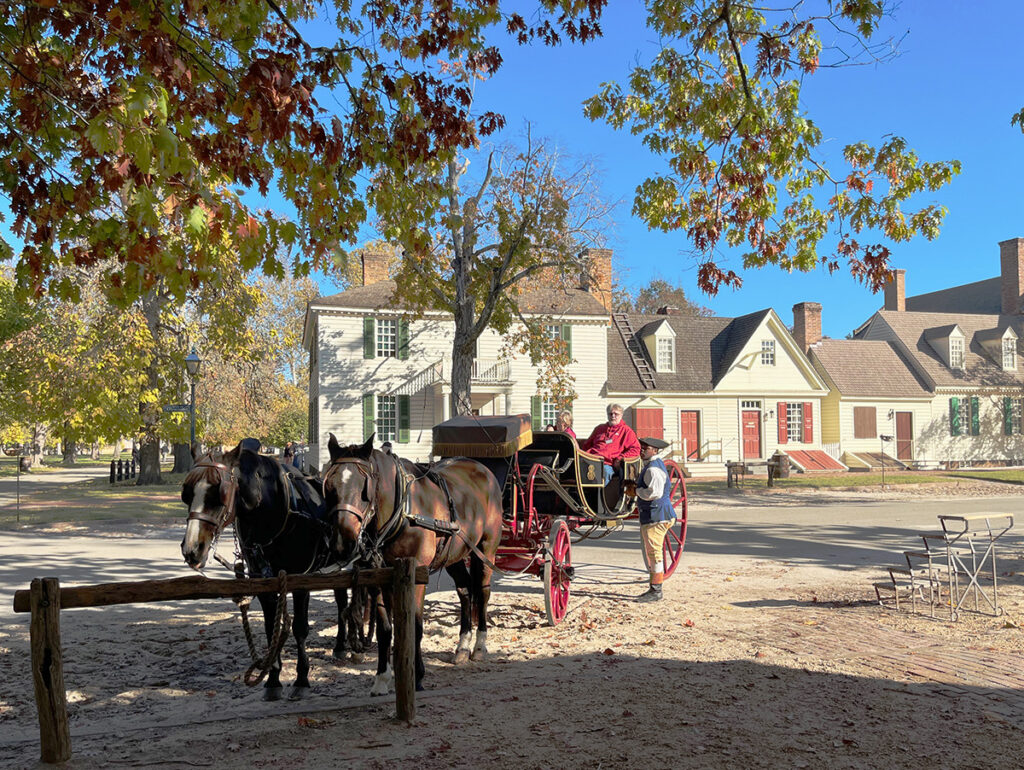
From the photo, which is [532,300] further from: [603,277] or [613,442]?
[613,442]

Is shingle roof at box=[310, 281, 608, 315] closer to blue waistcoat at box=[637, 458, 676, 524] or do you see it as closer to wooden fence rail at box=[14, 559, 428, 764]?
blue waistcoat at box=[637, 458, 676, 524]

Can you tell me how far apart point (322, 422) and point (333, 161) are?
24615mm

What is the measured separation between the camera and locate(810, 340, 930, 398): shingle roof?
123 ft

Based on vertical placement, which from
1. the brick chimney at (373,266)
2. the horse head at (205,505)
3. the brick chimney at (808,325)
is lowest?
the horse head at (205,505)

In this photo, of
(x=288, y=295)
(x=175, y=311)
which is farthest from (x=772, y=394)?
(x=288, y=295)

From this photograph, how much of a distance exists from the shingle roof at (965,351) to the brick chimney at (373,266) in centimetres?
2658

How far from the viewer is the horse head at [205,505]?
5117mm

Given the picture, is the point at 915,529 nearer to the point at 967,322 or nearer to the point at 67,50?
the point at 67,50

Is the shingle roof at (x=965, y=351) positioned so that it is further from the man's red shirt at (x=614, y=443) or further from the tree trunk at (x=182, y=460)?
the tree trunk at (x=182, y=460)

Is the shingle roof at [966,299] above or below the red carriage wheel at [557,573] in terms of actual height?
above

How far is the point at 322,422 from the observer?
3027 cm

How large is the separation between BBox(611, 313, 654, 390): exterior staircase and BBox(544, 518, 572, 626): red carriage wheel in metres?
25.6

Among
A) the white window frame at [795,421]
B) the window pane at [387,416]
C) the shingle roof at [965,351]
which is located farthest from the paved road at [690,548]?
the shingle roof at [965,351]

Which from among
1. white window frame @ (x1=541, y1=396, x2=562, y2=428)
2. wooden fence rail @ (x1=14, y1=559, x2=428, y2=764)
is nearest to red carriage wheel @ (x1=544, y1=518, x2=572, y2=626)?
wooden fence rail @ (x1=14, y1=559, x2=428, y2=764)
